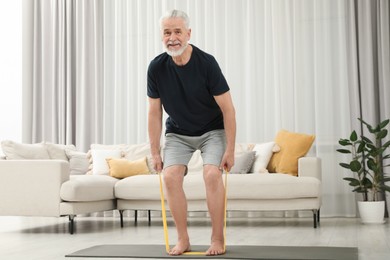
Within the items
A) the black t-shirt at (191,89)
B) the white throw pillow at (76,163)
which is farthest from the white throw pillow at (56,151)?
the black t-shirt at (191,89)

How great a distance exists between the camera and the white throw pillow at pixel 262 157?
5.36 metres

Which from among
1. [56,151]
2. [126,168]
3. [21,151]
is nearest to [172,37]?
[21,151]

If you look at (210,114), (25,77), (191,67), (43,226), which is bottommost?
(43,226)

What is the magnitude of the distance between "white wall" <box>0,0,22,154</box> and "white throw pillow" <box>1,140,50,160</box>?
181cm

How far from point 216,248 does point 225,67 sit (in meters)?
3.54

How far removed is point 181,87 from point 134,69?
360 cm

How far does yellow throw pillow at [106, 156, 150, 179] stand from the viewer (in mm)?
5566

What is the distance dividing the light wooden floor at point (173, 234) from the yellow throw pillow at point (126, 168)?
44 centimetres

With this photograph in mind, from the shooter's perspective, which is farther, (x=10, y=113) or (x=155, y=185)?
(x=10, y=113)

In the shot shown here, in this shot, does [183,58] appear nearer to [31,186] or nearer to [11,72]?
[31,186]

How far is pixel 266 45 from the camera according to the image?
6305 millimetres

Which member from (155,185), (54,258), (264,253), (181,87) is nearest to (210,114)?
(181,87)

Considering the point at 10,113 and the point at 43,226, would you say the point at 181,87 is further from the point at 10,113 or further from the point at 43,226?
the point at 10,113

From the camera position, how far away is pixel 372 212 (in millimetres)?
5293
